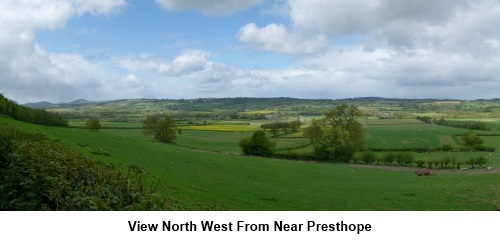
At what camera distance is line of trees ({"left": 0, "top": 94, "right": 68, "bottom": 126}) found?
46.7 m

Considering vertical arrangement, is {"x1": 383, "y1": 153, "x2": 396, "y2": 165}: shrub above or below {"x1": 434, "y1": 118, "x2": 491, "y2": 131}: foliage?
below

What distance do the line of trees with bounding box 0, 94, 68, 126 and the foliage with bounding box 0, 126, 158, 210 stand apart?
39269mm

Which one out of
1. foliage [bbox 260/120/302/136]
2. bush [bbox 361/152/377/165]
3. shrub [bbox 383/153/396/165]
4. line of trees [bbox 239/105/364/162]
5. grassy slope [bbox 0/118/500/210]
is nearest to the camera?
grassy slope [bbox 0/118/500/210]

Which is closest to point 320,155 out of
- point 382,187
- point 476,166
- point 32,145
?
point 476,166

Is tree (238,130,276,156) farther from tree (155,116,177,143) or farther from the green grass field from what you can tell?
the green grass field

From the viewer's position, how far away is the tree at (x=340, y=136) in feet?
235

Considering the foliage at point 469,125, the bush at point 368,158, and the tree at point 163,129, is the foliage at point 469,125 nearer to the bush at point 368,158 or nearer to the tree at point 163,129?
the bush at point 368,158

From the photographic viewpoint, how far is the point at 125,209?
1027 cm

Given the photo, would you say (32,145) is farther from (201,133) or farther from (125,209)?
(201,133)

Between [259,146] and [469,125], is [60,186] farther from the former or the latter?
[469,125]

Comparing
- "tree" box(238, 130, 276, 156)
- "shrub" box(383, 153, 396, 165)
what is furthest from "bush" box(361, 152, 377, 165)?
"tree" box(238, 130, 276, 156)
